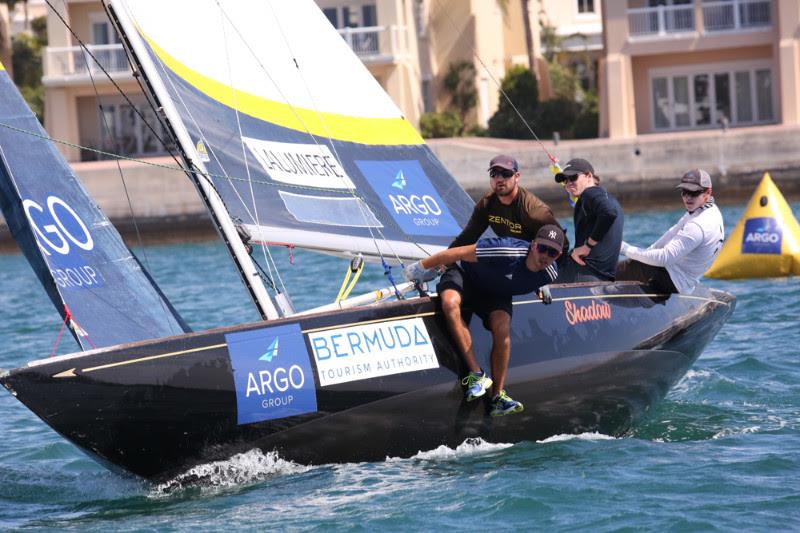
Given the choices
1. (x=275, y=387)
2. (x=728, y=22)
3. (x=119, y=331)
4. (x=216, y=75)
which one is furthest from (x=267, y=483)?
(x=728, y=22)

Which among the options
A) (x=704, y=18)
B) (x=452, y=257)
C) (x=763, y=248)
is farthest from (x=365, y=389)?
(x=704, y=18)

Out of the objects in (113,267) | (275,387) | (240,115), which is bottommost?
(275,387)

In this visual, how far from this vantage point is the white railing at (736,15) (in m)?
32.7

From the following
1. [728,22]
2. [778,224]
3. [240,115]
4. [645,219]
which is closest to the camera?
[240,115]

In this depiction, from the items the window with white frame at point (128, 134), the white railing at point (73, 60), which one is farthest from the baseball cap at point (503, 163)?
the window with white frame at point (128, 134)

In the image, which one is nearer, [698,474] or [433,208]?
[698,474]

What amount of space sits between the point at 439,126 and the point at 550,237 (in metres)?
26.8

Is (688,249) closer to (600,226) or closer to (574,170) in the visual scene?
(600,226)

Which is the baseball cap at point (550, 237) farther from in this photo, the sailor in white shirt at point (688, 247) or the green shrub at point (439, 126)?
the green shrub at point (439, 126)

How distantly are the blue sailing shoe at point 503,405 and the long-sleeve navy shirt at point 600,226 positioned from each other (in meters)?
1.20

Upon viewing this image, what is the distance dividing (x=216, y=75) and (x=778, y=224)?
27.1 ft

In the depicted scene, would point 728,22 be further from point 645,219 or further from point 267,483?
point 267,483

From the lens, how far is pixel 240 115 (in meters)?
8.55

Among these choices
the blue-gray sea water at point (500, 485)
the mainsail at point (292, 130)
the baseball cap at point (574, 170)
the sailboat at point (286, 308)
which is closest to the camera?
the blue-gray sea water at point (500, 485)
